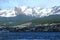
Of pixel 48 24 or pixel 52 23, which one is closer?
pixel 48 24

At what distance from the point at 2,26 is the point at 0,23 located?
61 centimetres

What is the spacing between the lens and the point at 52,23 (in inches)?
623

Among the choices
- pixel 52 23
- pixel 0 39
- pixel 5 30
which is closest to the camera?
pixel 0 39

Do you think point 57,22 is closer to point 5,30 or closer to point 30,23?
point 30,23

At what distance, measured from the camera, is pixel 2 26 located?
502 inches

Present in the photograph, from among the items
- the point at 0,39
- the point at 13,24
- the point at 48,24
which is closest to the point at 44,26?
the point at 48,24

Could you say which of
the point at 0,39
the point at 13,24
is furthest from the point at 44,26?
the point at 0,39

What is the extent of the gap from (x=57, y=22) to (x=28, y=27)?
7.11ft

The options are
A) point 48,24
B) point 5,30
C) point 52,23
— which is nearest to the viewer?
point 5,30

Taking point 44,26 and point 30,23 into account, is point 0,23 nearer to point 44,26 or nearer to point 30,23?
point 30,23

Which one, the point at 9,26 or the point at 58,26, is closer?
the point at 9,26

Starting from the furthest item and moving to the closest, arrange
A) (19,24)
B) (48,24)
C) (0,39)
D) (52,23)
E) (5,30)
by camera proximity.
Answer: (52,23) → (48,24) → (19,24) → (5,30) → (0,39)

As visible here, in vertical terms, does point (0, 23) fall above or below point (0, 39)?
above

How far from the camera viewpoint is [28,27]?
1491 centimetres
